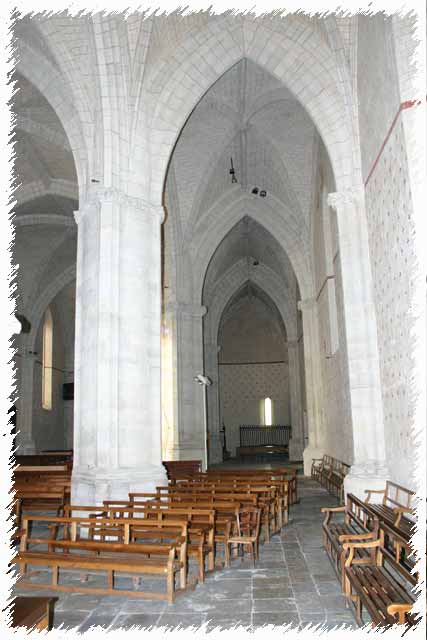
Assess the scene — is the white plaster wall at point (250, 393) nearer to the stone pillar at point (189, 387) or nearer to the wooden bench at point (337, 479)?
the stone pillar at point (189, 387)

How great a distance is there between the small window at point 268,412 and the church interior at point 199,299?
14922 millimetres

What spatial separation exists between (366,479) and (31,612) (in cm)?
694

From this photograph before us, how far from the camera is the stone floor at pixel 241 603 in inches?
169

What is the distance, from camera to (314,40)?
10.9 m

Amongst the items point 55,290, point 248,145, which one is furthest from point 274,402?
point 248,145

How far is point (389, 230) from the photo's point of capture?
8039mm

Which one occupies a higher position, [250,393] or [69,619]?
[250,393]

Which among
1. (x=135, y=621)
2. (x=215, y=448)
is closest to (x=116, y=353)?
(x=135, y=621)

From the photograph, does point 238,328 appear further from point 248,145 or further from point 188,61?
point 188,61

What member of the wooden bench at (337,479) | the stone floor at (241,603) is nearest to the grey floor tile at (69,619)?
→ the stone floor at (241,603)

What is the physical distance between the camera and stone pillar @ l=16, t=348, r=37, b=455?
23047 millimetres

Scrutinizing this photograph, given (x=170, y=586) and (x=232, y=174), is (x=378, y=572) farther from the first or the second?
(x=232, y=174)

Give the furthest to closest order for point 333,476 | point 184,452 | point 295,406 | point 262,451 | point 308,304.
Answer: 1. point 262,451
2. point 295,406
3. point 308,304
4. point 184,452
5. point 333,476

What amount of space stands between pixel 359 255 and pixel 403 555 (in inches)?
217
